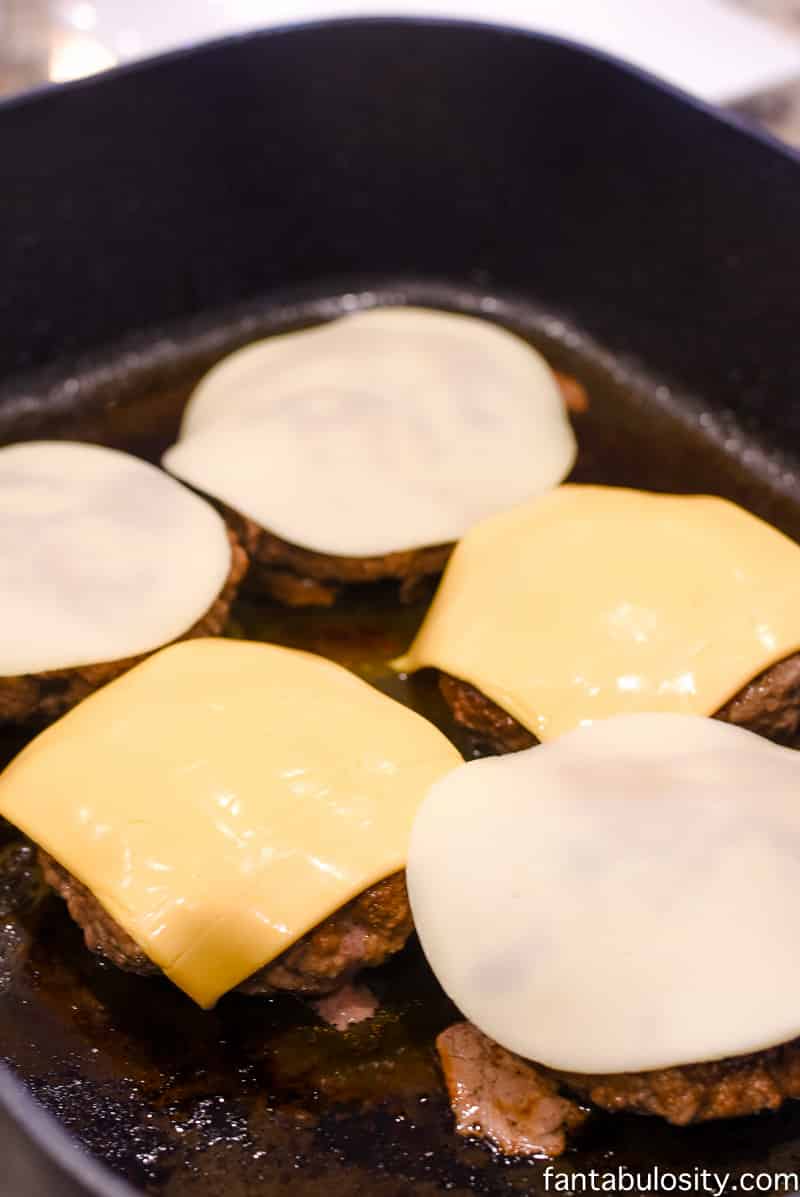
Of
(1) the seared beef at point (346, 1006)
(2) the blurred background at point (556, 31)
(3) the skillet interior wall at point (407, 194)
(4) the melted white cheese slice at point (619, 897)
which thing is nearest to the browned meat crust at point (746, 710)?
(4) the melted white cheese slice at point (619, 897)

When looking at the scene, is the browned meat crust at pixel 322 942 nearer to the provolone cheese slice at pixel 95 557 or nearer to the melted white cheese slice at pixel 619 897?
the melted white cheese slice at pixel 619 897

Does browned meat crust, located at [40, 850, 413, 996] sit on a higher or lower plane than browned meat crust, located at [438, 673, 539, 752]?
lower

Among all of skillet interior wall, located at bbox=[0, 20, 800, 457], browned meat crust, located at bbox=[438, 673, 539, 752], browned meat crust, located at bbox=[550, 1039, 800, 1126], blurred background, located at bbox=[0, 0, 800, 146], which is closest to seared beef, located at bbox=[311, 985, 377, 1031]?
browned meat crust, located at bbox=[550, 1039, 800, 1126]

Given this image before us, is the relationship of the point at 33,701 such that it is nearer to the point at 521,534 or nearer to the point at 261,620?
the point at 261,620

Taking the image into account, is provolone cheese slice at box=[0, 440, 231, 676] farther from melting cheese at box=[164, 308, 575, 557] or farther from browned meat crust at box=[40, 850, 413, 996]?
browned meat crust at box=[40, 850, 413, 996]

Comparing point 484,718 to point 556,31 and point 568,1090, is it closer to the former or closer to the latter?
point 568,1090

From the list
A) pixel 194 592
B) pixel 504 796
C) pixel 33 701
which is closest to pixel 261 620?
pixel 194 592

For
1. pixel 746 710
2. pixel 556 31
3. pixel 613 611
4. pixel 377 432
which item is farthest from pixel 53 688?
pixel 556 31
